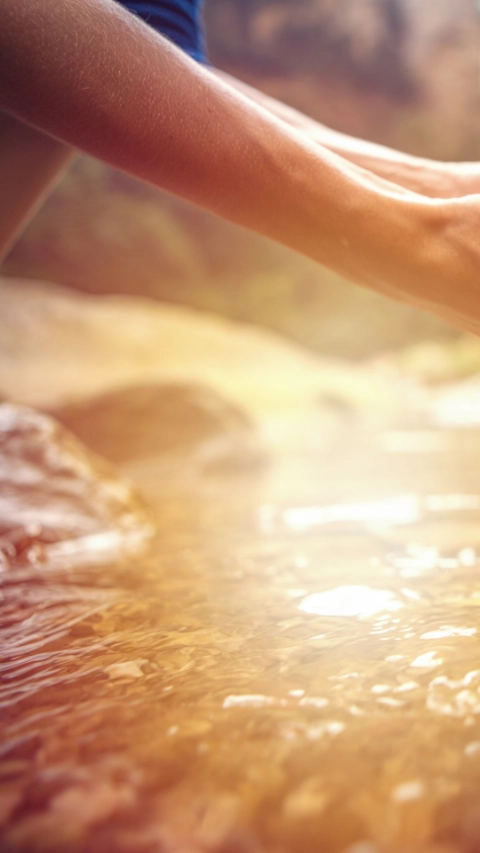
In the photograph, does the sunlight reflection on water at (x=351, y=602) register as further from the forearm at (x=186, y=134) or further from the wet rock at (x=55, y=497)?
the wet rock at (x=55, y=497)

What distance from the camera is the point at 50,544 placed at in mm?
1026

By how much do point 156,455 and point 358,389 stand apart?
3.36 metres

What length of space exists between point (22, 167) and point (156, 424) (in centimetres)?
308

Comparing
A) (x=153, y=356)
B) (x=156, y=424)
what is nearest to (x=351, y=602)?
(x=156, y=424)

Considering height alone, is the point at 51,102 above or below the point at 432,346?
below

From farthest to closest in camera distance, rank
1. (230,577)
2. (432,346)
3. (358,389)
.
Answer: (432,346) → (358,389) → (230,577)

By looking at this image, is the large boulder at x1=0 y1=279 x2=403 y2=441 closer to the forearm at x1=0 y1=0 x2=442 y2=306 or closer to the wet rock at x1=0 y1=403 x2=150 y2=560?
the wet rock at x1=0 y1=403 x2=150 y2=560

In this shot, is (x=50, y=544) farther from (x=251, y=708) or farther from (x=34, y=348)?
(x=34, y=348)

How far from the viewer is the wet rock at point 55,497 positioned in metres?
1.04

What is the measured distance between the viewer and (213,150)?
1.86ft

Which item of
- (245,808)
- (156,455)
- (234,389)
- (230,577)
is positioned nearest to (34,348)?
(234,389)

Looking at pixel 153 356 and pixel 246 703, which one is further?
pixel 153 356

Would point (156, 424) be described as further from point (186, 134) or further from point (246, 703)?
point (246, 703)

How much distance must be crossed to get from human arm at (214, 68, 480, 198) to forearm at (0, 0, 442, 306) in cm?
17
